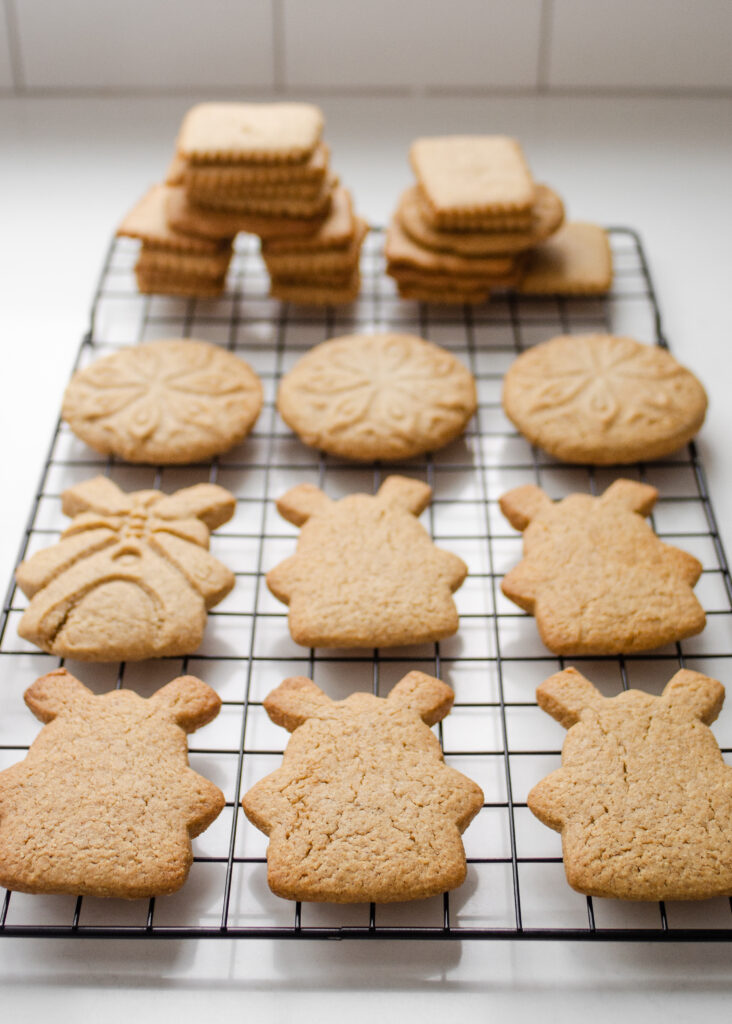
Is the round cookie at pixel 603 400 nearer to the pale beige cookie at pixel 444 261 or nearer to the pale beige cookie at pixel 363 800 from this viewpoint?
the pale beige cookie at pixel 444 261

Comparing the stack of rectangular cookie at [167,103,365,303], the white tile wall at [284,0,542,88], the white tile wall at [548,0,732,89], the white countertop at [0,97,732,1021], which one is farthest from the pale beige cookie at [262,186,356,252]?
the white tile wall at [548,0,732,89]

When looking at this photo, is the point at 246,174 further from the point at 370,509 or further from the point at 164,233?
the point at 370,509

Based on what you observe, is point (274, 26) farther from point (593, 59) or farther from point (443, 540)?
point (443, 540)

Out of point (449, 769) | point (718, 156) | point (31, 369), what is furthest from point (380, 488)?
point (718, 156)

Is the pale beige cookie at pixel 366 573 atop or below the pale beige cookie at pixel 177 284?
below

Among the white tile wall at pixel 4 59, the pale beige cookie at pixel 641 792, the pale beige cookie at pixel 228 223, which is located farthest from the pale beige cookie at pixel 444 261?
the white tile wall at pixel 4 59

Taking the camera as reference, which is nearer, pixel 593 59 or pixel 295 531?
pixel 295 531

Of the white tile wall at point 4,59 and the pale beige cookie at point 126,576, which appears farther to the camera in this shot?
the white tile wall at point 4,59
